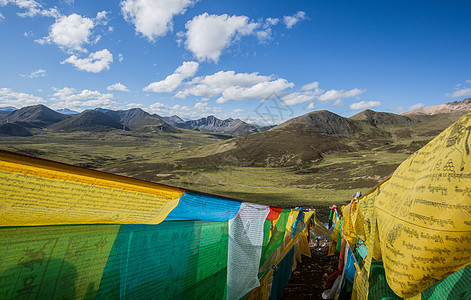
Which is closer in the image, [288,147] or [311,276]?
[311,276]

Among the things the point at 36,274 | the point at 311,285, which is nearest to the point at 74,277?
the point at 36,274

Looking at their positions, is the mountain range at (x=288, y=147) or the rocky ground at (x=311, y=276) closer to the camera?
the rocky ground at (x=311, y=276)

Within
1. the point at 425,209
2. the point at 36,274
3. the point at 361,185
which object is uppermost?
the point at 425,209

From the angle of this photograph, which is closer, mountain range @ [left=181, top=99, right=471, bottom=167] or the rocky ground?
the rocky ground

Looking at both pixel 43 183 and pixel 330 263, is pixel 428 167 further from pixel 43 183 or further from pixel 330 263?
pixel 330 263

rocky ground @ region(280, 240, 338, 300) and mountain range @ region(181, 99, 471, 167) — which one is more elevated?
mountain range @ region(181, 99, 471, 167)

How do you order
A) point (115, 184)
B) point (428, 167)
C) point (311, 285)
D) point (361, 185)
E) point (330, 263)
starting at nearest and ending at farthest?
1. point (428, 167)
2. point (115, 184)
3. point (311, 285)
4. point (330, 263)
5. point (361, 185)

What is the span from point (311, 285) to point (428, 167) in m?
6.05

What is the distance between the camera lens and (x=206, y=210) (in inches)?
98.9

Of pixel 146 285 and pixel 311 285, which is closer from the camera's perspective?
pixel 146 285

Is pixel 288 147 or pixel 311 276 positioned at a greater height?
pixel 288 147

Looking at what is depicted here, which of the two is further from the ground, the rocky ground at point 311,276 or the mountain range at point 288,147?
the mountain range at point 288,147

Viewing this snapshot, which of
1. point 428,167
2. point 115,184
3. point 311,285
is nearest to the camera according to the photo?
point 428,167

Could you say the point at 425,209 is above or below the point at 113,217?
above
